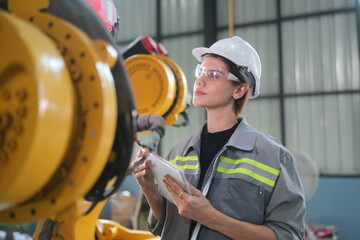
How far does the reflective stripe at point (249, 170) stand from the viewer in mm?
1597

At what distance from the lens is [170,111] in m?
2.67

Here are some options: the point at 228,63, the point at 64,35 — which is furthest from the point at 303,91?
the point at 64,35

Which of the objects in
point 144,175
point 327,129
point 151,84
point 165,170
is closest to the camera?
point 165,170

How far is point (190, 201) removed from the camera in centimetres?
151

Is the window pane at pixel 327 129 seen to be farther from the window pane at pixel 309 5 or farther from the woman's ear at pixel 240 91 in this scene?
the woman's ear at pixel 240 91

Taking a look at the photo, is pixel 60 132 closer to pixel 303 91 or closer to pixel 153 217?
pixel 153 217

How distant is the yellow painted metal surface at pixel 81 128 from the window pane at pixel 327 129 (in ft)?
20.0

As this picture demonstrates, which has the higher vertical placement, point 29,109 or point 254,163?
point 29,109

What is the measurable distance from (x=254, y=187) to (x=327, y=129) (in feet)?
17.3

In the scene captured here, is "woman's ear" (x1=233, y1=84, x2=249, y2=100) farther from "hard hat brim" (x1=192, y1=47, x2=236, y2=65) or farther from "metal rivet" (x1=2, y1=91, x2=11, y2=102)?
"metal rivet" (x1=2, y1=91, x2=11, y2=102)

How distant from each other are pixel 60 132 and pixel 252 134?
108 centimetres

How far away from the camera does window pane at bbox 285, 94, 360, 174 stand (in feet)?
20.4

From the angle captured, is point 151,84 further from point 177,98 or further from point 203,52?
point 203,52

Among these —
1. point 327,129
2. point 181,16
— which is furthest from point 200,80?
point 181,16
